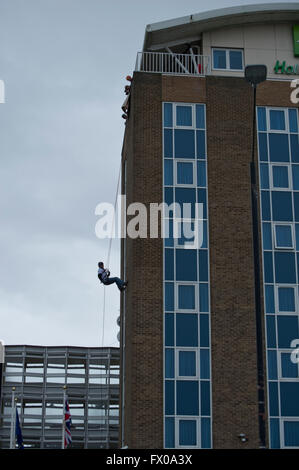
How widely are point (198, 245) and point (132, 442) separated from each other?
8.59 metres

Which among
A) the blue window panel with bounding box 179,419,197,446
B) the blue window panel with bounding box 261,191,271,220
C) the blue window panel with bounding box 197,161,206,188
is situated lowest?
the blue window panel with bounding box 179,419,197,446

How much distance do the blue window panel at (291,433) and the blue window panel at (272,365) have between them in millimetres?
1892

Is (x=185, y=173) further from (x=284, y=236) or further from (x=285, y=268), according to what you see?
(x=285, y=268)

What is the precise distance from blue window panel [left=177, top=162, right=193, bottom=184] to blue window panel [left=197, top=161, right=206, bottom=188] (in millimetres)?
309

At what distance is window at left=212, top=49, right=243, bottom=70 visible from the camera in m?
39.2

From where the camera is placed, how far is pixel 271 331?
34.6m

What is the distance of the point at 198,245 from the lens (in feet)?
117

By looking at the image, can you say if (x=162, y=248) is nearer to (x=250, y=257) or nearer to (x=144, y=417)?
(x=250, y=257)

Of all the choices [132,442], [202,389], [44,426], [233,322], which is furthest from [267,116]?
[44,426]

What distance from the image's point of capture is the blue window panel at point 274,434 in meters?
33.2

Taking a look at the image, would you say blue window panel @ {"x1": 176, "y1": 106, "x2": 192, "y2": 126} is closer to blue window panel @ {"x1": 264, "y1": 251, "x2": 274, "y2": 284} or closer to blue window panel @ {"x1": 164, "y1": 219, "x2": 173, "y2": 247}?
blue window panel @ {"x1": 164, "y1": 219, "x2": 173, "y2": 247}

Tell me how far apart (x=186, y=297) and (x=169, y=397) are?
166 inches

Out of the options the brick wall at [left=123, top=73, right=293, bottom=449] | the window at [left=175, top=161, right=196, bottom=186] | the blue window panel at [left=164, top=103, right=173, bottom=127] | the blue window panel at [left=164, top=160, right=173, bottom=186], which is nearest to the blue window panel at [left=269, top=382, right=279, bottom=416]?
the brick wall at [left=123, top=73, right=293, bottom=449]

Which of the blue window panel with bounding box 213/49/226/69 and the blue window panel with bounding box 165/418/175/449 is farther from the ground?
the blue window panel with bounding box 213/49/226/69
